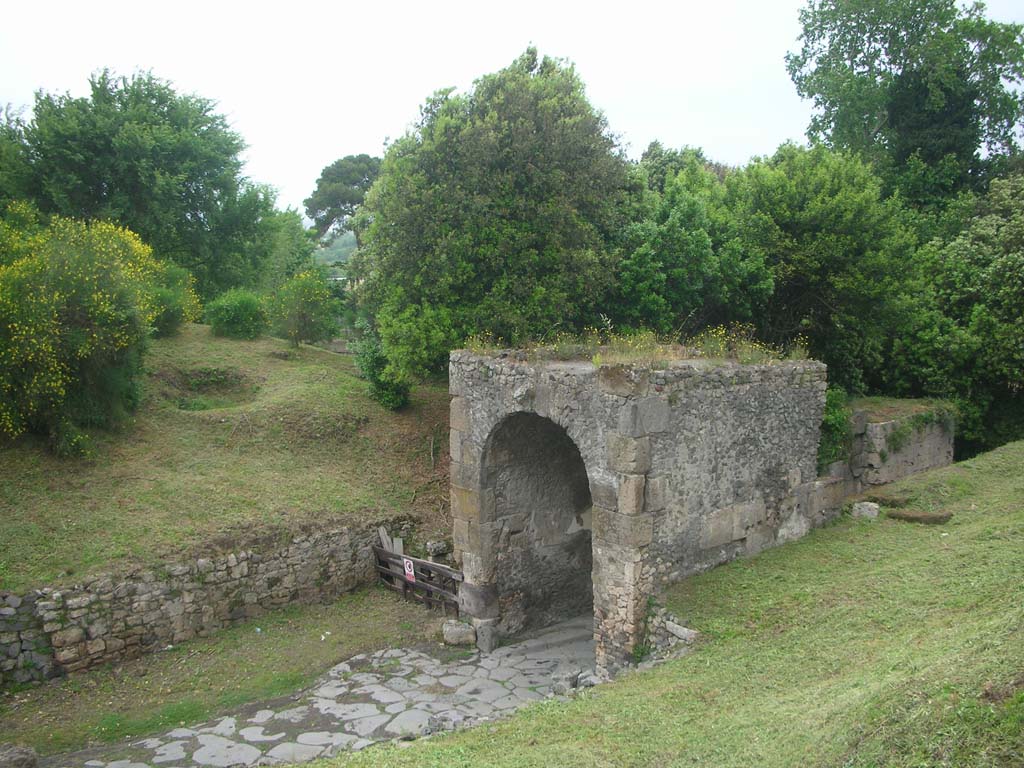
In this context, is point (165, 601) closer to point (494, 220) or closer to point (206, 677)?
point (206, 677)

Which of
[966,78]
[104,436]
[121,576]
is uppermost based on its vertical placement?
[966,78]

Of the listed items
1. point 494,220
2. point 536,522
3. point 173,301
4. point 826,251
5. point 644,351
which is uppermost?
point 494,220

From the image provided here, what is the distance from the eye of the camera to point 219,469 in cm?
1459

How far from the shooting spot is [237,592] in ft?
40.9

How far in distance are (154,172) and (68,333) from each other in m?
11.2

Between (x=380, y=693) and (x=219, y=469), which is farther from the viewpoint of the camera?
(x=219, y=469)

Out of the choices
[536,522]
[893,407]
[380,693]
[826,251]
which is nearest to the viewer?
[380,693]

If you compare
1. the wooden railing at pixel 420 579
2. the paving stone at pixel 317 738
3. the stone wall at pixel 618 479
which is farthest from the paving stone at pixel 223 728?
the wooden railing at pixel 420 579

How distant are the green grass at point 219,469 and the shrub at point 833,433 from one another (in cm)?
719

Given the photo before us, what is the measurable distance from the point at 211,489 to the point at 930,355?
52.8 feet

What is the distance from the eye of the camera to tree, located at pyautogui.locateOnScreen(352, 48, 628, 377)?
15.5 metres

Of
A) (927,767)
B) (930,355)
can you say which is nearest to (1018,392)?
(930,355)

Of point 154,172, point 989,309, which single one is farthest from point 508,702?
point 154,172

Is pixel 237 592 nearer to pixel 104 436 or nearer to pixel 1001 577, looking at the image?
pixel 104 436
